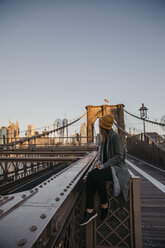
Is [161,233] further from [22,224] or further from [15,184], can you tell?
[15,184]

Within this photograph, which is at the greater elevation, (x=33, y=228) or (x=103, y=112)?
(x=103, y=112)

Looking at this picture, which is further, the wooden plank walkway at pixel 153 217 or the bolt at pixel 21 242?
the wooden plank walkway at pixel 153 217

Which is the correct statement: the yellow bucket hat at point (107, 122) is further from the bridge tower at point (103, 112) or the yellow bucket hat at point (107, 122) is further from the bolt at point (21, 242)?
the bridge tower at point (103, 112)

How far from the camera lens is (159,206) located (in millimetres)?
2967

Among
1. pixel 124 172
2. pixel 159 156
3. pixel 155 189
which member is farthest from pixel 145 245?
pixel 159 156

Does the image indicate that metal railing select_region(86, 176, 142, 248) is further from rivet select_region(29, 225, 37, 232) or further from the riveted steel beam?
rivet select_region(29, 225, 37, 232)

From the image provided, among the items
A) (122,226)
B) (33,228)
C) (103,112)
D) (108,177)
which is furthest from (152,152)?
(103,112)

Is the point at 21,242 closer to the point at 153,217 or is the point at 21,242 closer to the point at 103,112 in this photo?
the point at 153,217

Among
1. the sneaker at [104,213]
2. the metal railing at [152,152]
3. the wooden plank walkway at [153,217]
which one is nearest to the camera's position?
the sneaker at [104,213]

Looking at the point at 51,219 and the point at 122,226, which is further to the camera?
the point at 122,226

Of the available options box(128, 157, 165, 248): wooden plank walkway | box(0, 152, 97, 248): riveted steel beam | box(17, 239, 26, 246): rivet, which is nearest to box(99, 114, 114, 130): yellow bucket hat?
box(0, 152, 97, 248): riveted steel beam

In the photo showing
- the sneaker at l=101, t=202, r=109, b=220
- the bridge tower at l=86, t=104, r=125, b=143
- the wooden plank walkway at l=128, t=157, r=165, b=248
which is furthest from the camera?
the bridge tower at l=86, t=104, r=125, b=143

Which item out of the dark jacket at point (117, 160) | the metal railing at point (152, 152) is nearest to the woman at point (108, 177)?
the dark jacket at point (117, 160)

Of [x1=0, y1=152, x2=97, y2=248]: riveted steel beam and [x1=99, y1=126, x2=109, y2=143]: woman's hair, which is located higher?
[x1=99, y1=126, x2=109, y2=143]: woman's hair
